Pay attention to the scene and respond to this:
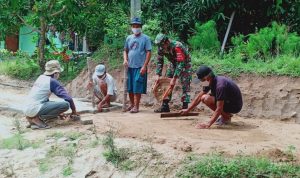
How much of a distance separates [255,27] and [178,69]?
463cm

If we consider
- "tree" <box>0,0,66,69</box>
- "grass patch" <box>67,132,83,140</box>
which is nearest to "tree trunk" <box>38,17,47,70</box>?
"tree" <box>0,0,66,69</box>

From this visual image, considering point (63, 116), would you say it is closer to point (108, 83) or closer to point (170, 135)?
point (108, 83)

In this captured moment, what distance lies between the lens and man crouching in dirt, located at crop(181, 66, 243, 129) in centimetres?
→ 841

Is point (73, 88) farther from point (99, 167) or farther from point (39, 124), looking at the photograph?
point (99, 167)

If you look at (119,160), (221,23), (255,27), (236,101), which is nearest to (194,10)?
(221,23)

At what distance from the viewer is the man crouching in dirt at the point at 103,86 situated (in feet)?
35.2

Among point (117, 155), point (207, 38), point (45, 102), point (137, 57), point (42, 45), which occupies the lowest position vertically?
point (117, 155)

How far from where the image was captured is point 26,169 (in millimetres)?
7895

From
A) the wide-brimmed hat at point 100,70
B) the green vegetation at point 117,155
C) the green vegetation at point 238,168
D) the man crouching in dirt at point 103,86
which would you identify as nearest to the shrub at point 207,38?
the man crouching in dirt at point 103,86

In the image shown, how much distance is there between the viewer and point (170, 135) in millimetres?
8141

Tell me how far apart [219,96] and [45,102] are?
10.1 ft

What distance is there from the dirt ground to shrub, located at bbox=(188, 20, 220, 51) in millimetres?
1946

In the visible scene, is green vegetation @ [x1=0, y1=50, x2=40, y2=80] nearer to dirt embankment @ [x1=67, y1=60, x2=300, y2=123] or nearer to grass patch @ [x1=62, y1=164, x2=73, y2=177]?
dirt embankment @ [x1=67, y1=60, x2=300, y2=123]

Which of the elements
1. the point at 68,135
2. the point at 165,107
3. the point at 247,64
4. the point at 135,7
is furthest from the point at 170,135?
the point at 135,7
